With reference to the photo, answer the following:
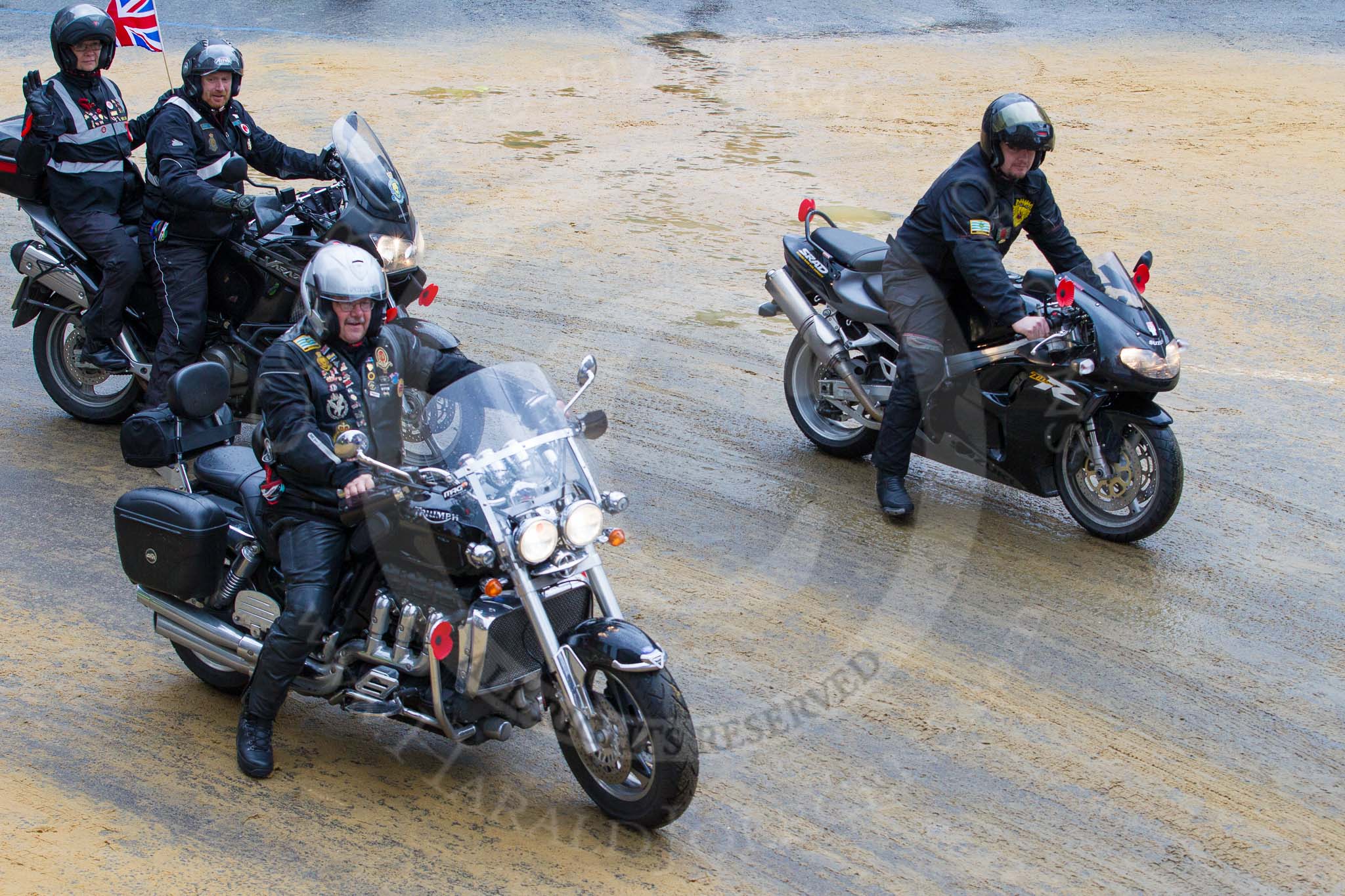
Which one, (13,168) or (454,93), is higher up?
(13,168)

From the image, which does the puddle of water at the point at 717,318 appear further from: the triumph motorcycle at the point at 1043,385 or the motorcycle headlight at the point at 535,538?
the motorcycle headlight at the point at 535,538

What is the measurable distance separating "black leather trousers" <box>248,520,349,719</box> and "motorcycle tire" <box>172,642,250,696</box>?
515 millimetres

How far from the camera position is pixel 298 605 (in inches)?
168

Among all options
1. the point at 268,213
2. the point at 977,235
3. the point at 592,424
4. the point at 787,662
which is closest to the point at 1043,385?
the point at 977,235

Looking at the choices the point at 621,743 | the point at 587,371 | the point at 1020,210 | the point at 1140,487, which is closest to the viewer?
the point at 621,743

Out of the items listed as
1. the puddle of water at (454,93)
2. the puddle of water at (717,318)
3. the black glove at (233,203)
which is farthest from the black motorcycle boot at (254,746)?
the puddle of water at (454,93)

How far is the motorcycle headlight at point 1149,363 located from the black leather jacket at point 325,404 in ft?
10.2

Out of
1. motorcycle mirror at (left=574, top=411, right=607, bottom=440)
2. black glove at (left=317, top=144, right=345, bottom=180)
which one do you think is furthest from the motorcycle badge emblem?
black glove at (left=317, top=144, right=345, bottom=180)

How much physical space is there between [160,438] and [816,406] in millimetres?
3823

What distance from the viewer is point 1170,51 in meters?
19.5

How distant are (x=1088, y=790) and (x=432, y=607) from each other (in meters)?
2.40

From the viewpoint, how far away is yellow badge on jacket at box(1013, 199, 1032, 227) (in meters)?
6.46

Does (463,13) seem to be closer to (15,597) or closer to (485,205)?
(485,205)

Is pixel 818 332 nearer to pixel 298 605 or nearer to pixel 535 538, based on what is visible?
pixel 535 538
